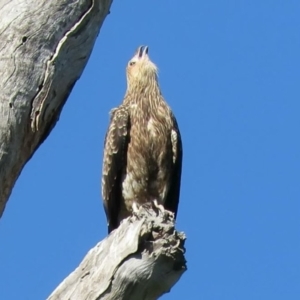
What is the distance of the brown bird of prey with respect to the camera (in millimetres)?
7863

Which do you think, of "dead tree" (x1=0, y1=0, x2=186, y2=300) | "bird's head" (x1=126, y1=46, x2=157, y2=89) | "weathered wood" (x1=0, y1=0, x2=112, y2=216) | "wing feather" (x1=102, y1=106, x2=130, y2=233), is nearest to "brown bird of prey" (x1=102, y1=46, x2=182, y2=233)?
"wing feather" (x1=102, y1=106, x2=130, y2=233)

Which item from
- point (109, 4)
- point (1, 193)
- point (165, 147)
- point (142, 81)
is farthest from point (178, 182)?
point (1, 193)

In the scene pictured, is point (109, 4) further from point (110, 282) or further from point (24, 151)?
point (110, 282)

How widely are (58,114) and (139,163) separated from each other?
9.01 ft

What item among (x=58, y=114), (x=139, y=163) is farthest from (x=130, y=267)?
(x=139, y=163)

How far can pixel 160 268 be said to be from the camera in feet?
14.8

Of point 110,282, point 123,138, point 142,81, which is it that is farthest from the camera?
point 142,81

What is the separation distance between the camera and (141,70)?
884 cm

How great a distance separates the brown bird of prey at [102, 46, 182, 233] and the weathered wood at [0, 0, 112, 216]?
2.63 m

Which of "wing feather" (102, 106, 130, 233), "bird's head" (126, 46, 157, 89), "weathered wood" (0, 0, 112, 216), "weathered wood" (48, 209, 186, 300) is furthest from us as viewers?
"bird's head" (126, 46, 157, 89)

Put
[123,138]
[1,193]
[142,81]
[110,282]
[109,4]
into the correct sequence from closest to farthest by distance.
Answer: [110,282] → [1,193] → [109,4] → [123,138] → [142,81]

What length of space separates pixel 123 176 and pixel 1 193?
3151 millimetres

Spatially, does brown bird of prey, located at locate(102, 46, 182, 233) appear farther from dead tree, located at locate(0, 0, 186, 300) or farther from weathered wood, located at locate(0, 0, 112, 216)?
weathered wood, located at locate(0, 0, 112, 216)

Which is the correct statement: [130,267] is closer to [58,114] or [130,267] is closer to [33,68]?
[58,114]
